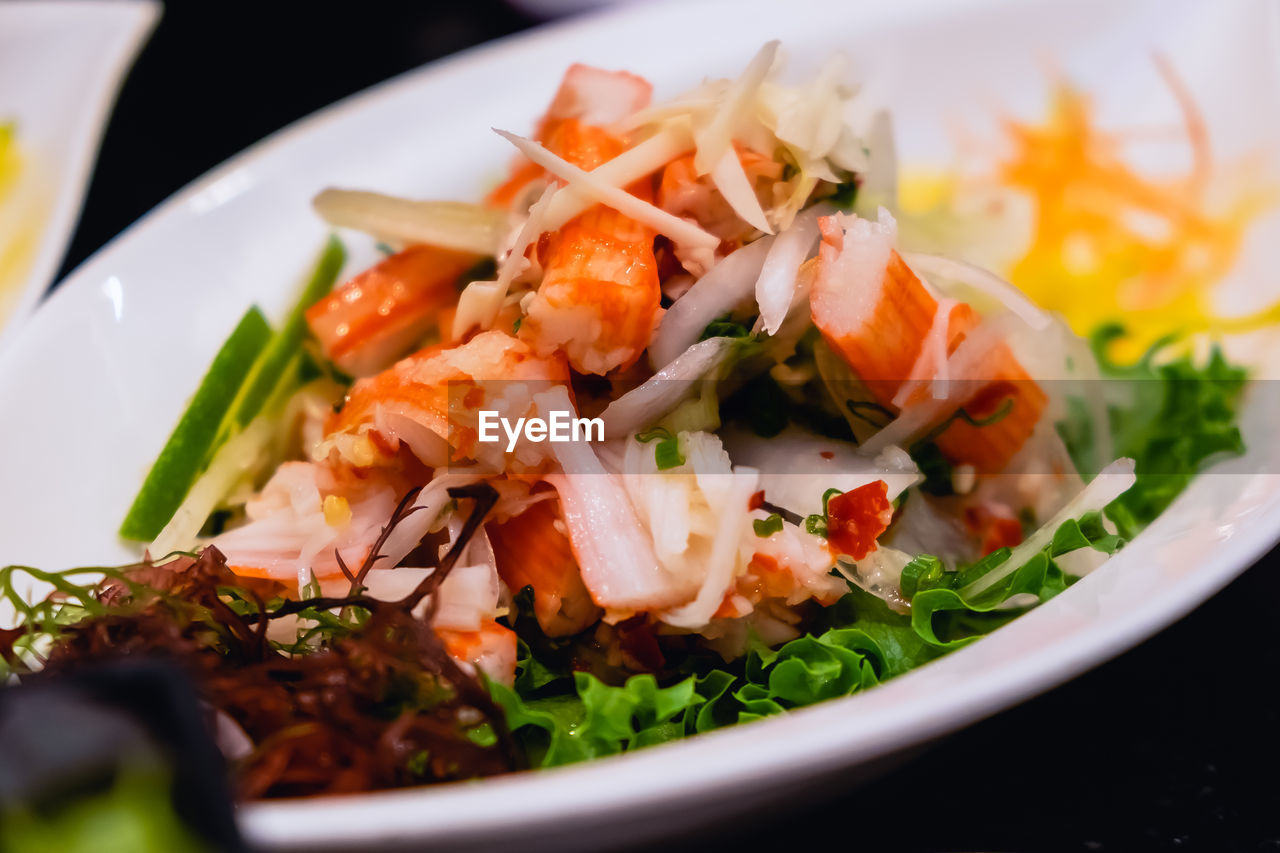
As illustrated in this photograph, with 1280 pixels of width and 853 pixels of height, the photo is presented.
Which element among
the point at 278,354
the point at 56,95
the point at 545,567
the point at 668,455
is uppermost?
the point at 56,95

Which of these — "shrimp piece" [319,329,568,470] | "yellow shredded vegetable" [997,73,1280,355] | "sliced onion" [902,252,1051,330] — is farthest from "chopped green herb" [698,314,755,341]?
"yellow shredded vegetable" [997,73,1280,355]

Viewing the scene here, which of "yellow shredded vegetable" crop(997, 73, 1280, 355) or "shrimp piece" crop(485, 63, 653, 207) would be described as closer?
"shrimp piece" crop(485, 63, 653, 207)

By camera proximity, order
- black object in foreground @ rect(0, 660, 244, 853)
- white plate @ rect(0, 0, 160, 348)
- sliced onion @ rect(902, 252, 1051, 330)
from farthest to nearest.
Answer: white plate @ rect(0, 0, 160, 348) → sliced onion @ rect(902, 252, 1051, 330) → black object in foreground @ rect(0, 660, 244, 853)

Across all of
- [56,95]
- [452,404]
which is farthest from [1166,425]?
[56,95]

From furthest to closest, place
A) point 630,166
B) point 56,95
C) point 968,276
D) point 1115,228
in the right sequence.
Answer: point 56,95 < point 1115,228 < point 968,276 < point 630,166

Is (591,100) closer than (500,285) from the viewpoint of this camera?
No

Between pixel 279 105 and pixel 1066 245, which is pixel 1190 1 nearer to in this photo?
pixel 1066 245

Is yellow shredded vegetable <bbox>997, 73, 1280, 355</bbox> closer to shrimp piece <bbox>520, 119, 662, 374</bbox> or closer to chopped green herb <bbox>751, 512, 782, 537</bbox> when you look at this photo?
chopped green herb <bbox>751, 512, 782, 537</bbox>

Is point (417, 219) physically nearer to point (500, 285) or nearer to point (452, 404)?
point (500, 285)
